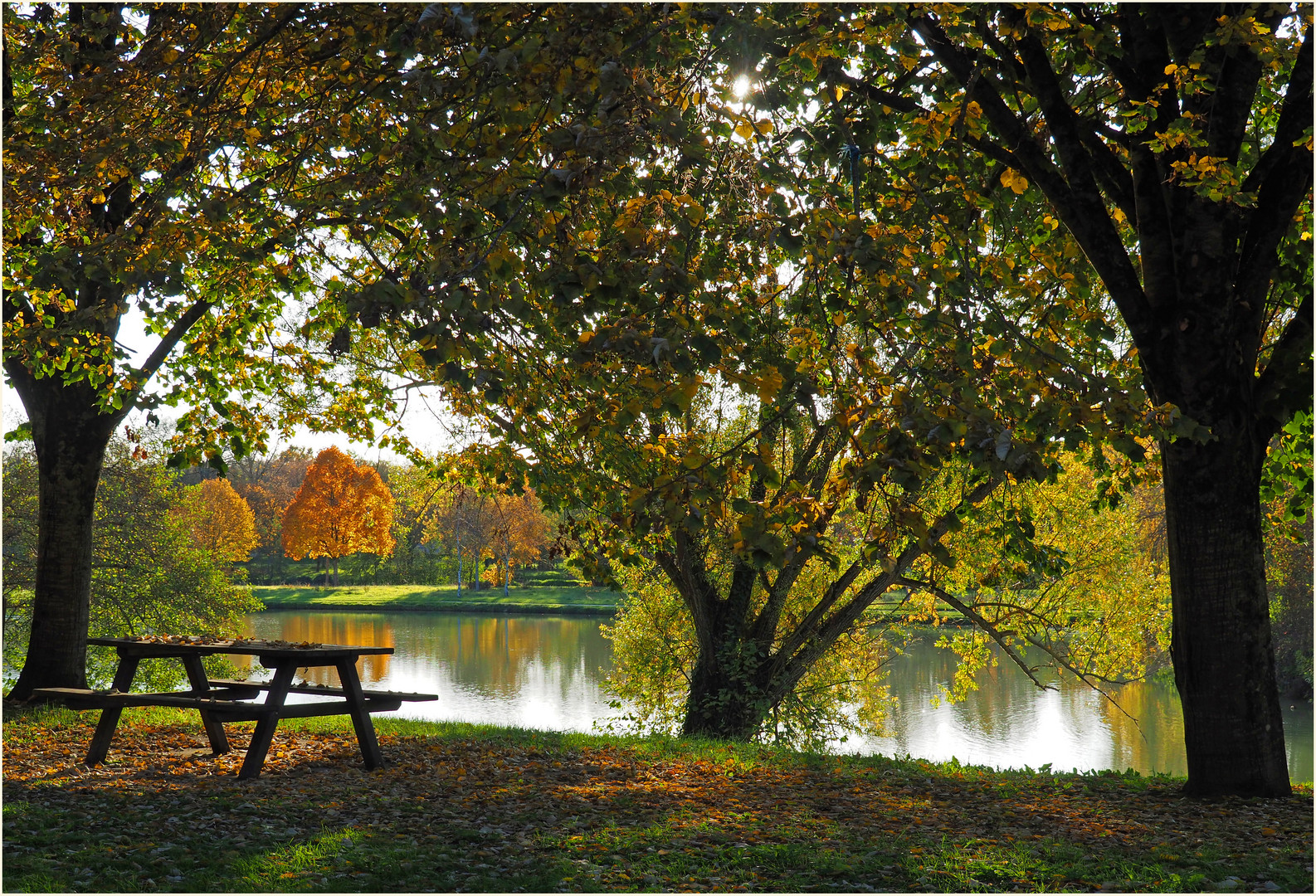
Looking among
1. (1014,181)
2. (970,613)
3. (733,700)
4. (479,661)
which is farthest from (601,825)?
(479,661)

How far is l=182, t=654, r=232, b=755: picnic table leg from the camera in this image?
25.6 feet

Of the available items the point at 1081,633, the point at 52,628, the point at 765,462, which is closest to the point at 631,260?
the point at 765,462

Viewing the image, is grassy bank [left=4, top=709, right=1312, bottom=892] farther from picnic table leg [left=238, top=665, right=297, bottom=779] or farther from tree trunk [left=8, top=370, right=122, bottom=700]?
tree trunk [left=8, top=370, right=122, bottom=700]

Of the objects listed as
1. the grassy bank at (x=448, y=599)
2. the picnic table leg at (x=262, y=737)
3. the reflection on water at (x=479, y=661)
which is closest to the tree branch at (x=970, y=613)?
the reflection on water at (x=479, y=661)

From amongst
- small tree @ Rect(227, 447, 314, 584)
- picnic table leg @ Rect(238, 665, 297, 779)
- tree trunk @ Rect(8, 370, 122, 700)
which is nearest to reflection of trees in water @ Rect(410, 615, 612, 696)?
tree trunk @ Rect(8, 370, 122, 700)

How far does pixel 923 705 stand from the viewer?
2203 cm

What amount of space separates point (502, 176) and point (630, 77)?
728 millimetres

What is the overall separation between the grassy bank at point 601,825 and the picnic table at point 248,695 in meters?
0.26

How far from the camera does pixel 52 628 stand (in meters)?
10.0

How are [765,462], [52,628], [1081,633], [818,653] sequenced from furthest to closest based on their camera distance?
[1081,633] < [818,653] < [52,628] < [765,462]

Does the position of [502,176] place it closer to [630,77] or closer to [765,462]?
[630,77]

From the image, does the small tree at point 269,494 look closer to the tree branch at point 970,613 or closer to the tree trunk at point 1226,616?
the tree branch at point 970,613

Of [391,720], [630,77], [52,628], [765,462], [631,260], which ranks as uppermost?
[630,77]

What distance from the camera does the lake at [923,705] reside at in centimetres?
1772
